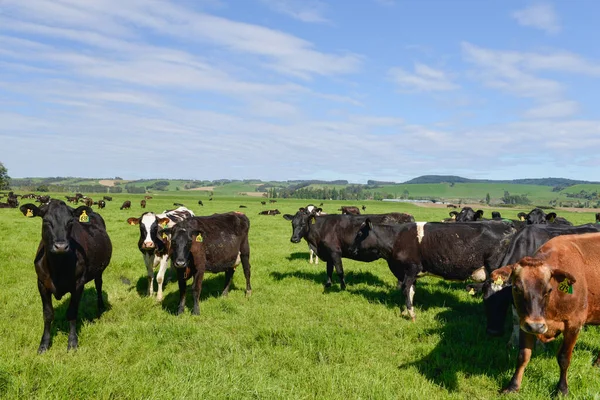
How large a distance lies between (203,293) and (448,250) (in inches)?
246

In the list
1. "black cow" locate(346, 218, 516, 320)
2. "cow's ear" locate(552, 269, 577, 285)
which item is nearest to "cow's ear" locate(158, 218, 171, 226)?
→ "black cow" locate(346, 218, 516, 320)

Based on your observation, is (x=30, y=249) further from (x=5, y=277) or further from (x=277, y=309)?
(x=277, y=309)

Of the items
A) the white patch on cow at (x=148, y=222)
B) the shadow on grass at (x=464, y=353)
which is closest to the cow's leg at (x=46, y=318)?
the white patch on cow at (x=148, y=222)

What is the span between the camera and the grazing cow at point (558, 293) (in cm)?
430

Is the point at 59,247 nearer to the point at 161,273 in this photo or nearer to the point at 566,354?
the point at 161,273

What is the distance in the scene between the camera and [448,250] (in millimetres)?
8531

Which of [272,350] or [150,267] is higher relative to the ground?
[150,267]

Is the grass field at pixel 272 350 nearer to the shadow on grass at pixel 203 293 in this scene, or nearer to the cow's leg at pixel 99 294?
the shadow on grass at pixel 203 293

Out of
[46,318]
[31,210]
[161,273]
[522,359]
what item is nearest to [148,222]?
[161,273]

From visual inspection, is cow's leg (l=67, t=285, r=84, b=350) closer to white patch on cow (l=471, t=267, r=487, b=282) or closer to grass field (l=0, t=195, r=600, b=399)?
grass field (l=0, t=195, r=600, b=399)

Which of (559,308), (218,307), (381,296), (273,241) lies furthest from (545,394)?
(273,241)

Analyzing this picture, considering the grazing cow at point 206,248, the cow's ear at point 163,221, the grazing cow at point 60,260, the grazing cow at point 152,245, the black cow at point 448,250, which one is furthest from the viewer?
the cow's ear at point 163,221

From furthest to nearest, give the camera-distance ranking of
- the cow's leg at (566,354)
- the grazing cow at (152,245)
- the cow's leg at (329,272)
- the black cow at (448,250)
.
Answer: the cow's leg at (329,272)
the grazing cow at (152,245)
the black cow at (448,250)
the cow's leg at (566,354)

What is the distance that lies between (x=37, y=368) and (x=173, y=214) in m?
7.88
